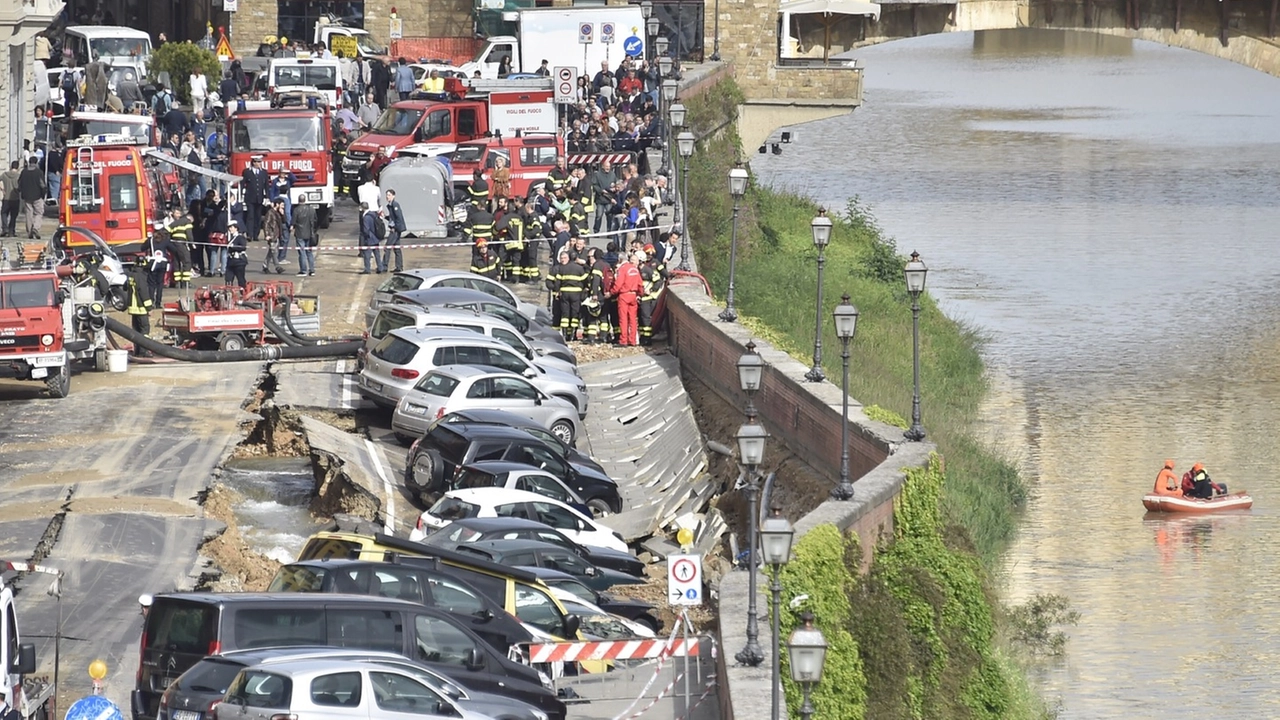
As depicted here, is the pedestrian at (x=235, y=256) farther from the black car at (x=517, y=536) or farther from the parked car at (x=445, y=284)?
the black car at (x=517, y=536)

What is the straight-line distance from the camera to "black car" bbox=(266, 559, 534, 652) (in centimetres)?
1814

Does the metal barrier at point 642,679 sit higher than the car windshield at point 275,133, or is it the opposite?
the car windshield at point 275,133

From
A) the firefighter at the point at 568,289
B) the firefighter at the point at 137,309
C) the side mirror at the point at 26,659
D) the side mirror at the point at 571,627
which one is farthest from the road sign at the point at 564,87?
the side mirror at the point at 26,659

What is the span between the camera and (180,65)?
56.1 metres

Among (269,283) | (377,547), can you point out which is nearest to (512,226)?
(269,283)

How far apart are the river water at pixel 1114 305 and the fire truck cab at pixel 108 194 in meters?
15.6

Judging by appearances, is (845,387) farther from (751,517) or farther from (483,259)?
(483,259)

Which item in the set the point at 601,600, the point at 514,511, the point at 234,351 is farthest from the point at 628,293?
the point at 601,600

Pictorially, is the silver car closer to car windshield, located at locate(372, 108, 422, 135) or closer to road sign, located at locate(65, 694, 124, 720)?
road sign, located at locate(65, 694, 124, 720)

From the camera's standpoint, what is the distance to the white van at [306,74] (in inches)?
2126

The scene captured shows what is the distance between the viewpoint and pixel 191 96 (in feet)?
180

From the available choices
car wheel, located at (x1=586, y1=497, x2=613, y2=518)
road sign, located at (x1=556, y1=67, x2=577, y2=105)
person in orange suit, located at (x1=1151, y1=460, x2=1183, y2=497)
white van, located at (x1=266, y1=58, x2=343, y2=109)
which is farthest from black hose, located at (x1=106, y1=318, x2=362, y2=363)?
white van, located at (x1=266, y1=58, x2=343, y2=109)

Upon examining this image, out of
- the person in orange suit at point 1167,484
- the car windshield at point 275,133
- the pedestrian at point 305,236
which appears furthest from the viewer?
the car windshield at point 275,133

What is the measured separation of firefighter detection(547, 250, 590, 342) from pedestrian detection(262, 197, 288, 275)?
6.41 meters
